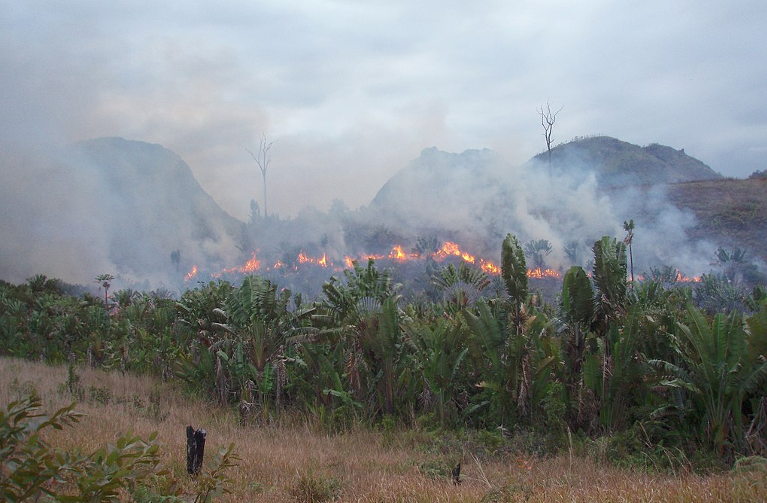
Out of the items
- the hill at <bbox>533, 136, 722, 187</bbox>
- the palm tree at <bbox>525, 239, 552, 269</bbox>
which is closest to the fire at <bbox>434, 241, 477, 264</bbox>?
the palm tree at <bbox>525, 239, 552, 269</bbox>

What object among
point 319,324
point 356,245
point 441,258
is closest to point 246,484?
point 319,324

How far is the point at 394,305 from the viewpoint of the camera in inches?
362

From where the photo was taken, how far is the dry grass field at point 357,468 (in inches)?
180

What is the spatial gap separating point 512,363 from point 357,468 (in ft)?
9.92

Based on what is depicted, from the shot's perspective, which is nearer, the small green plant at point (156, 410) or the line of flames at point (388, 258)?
the small green plant at point (156, 410)

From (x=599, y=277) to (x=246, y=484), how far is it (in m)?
5.56

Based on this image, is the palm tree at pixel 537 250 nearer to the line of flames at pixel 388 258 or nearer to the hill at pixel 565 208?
the hill at pixel 565 208

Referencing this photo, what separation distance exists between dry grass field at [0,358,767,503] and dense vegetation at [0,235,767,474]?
69 centimetres

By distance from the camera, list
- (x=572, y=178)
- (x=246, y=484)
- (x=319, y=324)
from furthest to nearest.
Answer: (x=572, y=178)
(x=319, y=324)
(x=246, y=484)

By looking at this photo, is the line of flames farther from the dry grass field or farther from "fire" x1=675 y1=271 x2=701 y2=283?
the dry grass field

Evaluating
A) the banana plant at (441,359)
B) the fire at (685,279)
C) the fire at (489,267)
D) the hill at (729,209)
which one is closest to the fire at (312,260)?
the fire at (489,267)

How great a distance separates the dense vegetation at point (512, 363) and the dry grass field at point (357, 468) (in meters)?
0.69

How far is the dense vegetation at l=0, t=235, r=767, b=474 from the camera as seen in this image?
6742 mm

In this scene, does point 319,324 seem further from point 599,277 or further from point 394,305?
point 599,277
